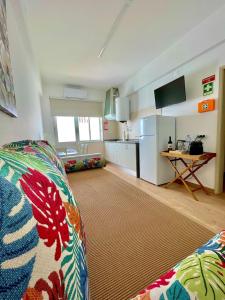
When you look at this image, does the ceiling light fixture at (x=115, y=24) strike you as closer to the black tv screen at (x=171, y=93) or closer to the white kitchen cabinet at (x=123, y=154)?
the black tv screen at (x=171, y=93)

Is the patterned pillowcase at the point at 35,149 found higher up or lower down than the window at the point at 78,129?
lower down

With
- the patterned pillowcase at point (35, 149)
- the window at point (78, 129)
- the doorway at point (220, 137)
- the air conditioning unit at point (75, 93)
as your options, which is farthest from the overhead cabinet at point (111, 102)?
the patterned pillowcase at point (35, 149)

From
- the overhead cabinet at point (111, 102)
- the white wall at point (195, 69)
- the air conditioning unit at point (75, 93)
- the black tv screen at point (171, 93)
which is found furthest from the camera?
the overhead cabinet at point (111, 102)

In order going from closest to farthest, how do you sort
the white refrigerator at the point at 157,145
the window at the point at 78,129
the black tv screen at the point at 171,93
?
1. the black tv screen at the point at 171,93
2. the white refrigerator at the point at 157,145
3. the window at the point at 78,129

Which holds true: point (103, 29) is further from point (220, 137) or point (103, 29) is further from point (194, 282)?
point (194, 282)

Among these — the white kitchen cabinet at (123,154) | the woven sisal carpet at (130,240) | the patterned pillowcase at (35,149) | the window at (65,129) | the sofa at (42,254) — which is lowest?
the woven sisal carpet at (130,240)

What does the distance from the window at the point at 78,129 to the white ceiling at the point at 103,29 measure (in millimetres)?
2002

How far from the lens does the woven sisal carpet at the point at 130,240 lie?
1.10 m

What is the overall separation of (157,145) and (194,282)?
8.82 ft

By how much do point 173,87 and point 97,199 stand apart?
2803 millimetres

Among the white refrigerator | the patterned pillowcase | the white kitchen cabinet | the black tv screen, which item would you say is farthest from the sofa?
the white kitchen cabinet

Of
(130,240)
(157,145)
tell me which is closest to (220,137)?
(157,145)

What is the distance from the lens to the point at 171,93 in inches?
120

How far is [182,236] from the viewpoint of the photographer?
1527mm
